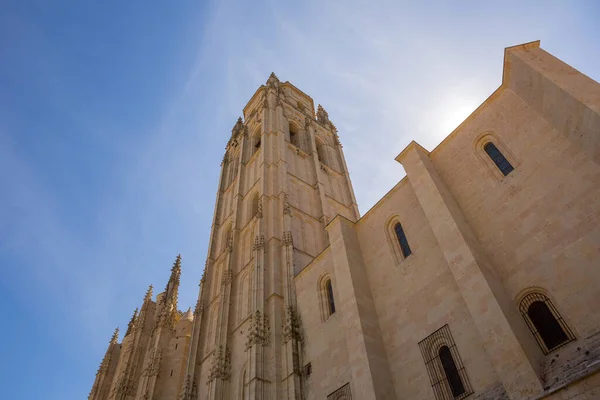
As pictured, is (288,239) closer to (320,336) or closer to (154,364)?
(320,336)

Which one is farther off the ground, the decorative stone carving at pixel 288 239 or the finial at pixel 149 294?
the finial at pixel 149 294

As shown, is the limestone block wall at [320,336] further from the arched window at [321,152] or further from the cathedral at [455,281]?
the arched window at [321,152]

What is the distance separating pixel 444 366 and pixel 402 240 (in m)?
4.53

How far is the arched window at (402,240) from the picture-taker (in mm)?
13102

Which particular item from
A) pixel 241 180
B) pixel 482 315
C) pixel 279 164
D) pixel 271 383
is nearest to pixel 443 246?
pixel 482 315

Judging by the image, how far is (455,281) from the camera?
10414 millimetres

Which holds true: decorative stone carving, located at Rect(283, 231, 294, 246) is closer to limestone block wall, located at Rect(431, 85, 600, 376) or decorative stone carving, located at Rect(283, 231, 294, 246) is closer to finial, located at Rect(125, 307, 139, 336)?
limestone block wall, located at Rect(431, 85, 600, 376)

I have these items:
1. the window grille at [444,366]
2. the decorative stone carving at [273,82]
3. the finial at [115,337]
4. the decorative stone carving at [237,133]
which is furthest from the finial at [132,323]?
the window grille at [444,366]

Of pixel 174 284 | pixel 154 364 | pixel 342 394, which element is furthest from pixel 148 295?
pixel 342 394

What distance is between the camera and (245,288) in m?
19.8

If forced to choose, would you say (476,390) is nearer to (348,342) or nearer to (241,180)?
(348,342)

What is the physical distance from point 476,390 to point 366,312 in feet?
13.3

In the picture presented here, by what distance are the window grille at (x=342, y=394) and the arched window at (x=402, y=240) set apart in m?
4.47

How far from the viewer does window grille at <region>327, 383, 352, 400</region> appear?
11936 mm
